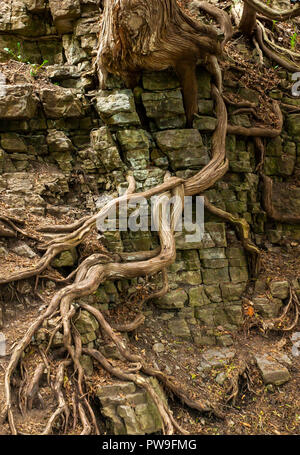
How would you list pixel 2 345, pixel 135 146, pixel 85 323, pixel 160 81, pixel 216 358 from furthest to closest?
1. pixel 160 81
2. pixel 135 146
3. pixel 216 358
4. pixel 85 323
5. pixel 2 345

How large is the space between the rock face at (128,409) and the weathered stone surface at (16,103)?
436 cm

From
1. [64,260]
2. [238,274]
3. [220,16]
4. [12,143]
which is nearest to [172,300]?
[238,274]

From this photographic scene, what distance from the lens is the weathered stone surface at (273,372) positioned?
5.03m

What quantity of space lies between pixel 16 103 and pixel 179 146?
2.80 m

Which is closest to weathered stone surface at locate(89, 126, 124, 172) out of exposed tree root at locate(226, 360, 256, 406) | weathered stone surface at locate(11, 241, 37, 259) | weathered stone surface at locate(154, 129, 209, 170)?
weathered stone surface at locate(154, 129, 209, 170)

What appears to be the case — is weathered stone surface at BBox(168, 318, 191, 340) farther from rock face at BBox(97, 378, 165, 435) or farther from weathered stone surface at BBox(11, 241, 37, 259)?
weathered stone surface at BBox(11, 241, 37, 259)

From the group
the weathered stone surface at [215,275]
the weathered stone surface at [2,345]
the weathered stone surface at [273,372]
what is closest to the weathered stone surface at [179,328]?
the weathered stone surface at [215,275]

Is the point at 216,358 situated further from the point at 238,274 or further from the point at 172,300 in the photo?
the point at 238,274

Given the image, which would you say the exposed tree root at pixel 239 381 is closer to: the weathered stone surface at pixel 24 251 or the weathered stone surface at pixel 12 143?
the weathered stone surface at pixel 24 251

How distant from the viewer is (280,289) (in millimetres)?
6066

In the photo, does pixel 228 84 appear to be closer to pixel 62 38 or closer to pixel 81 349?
pixel 62 38

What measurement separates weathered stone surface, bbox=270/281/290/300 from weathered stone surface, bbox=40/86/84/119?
4626mm

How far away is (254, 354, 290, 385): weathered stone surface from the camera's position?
5.03m

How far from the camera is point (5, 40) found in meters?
6.59
